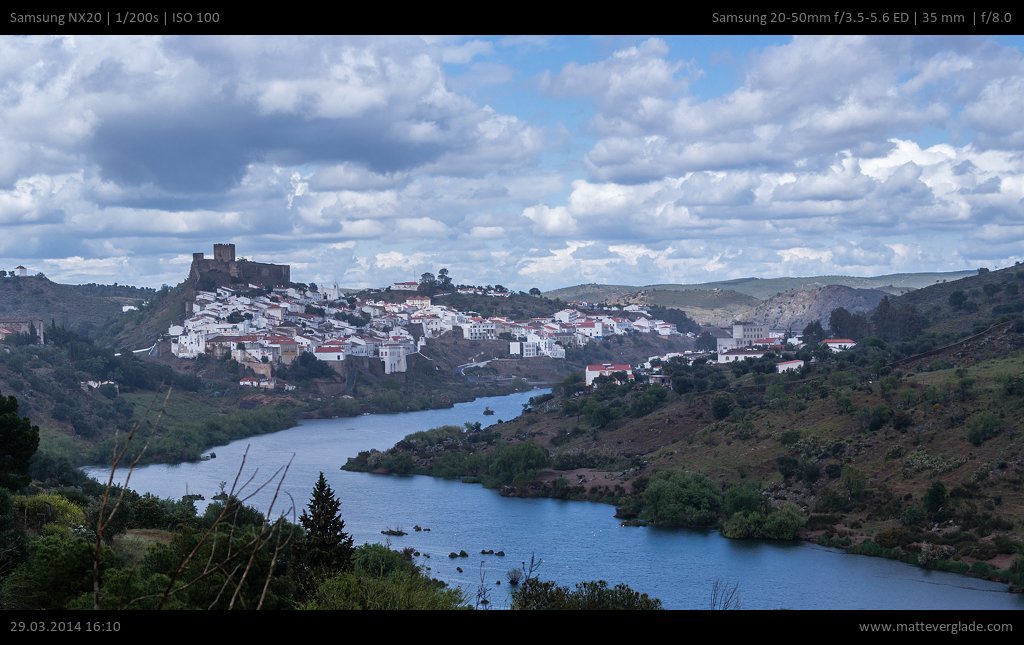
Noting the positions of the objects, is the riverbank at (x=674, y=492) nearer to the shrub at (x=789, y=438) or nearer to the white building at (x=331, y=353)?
the shrub at (x=789, y=438)

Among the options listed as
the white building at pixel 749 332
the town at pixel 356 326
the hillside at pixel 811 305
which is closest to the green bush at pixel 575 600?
the town at pixel 356 326

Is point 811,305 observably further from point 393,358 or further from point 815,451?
point 815,451

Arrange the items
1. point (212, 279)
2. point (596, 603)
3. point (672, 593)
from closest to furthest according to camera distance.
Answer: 1. point (596, 603)
2. point (672, 593)
3. point (212, 279)

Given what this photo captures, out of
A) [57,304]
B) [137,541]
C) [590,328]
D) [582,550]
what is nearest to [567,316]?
[590,328]

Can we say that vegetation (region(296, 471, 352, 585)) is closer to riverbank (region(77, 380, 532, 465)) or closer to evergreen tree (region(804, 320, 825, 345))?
riverbank (region(77, 380, 532, 465))

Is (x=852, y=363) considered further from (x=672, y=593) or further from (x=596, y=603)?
(x=596, y=603)

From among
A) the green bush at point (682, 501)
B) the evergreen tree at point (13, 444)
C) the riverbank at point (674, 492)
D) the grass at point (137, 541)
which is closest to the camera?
the grass at point (137, 541)
